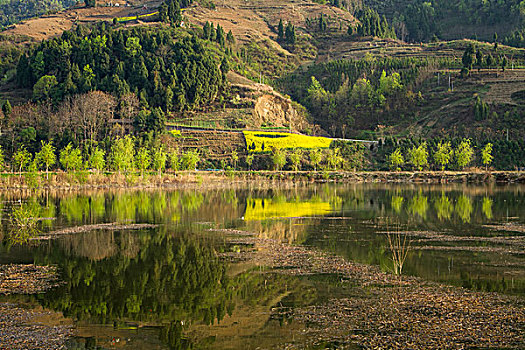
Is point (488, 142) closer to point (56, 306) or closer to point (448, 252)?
point (448, 252)

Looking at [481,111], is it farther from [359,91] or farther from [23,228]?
[23,228]

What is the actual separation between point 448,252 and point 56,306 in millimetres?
19117

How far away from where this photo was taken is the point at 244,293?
1989 cm

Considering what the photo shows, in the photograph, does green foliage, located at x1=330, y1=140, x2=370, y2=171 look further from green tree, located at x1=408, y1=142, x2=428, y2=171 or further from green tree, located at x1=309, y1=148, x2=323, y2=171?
green tree, located at x1=408, y1=142, x2=428, y2=171

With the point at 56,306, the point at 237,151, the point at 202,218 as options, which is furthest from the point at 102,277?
the point at 237,151

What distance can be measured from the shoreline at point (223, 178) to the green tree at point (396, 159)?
3.79m

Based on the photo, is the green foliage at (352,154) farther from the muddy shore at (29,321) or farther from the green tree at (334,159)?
the muddy shore at (29,321)

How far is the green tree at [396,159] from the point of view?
10869 cm

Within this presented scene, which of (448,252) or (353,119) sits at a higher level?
(353,119)

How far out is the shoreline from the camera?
259 ft

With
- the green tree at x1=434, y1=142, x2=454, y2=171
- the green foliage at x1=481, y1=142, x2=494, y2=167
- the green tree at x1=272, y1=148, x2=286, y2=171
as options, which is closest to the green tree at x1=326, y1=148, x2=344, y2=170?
the green tree at x1=272, y1=148, x2=286, y2=171

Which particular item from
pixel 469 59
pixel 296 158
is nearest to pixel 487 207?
pixel 296 158

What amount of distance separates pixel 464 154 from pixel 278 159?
37.1 m

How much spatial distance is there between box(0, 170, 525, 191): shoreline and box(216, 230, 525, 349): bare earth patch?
6456 centimetres
